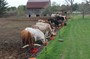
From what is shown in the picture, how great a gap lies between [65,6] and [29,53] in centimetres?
5501

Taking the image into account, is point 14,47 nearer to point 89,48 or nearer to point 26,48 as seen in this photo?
point 26,48

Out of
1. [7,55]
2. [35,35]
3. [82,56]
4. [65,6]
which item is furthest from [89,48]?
[65,6]

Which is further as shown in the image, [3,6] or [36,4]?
[36,4]

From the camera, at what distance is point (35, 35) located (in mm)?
12172

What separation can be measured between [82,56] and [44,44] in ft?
9.46

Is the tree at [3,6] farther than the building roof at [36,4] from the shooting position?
No

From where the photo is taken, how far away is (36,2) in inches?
2884

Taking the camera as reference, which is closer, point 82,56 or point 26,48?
point 82,56

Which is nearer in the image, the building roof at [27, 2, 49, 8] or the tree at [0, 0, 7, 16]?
the tree at [0, 0, 7, 16]

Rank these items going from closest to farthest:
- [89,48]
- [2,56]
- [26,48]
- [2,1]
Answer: [2,56] → [26,48] → [89,48] → [2,1]

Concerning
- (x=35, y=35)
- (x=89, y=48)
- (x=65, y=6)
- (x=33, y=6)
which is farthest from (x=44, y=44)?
(x=33, y=6)

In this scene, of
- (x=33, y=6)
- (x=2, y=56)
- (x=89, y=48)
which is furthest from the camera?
(x=33, y=6)

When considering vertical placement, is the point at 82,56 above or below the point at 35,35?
below

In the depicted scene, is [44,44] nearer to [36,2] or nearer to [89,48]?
[89,48]
